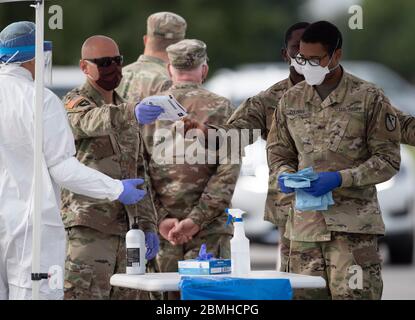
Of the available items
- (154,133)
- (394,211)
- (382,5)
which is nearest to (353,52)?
(382,5)

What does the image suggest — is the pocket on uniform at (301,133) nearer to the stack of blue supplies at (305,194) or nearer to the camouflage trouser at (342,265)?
the stack of blue supplies at (305,194)

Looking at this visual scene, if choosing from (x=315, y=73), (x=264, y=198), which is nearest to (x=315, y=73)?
(x=315, y=73)

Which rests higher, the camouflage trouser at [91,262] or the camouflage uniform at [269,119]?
the camouflage uniform at [269,119]

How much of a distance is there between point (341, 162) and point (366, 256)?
0.51 metres

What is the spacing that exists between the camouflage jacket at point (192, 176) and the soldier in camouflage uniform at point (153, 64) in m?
0.26

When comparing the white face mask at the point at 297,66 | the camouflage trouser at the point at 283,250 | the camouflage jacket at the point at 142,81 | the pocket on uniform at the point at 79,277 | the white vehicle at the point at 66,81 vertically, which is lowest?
the pocket on uniform at the point at 79,277

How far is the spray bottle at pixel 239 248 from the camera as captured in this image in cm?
771

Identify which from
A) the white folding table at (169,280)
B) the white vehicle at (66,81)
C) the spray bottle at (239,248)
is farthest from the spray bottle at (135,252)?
the white vehicle at (66,81)

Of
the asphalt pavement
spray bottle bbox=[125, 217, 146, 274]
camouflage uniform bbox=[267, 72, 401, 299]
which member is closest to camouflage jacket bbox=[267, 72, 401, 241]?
camouflage uniform bbox=[267, 72, 401, 299]

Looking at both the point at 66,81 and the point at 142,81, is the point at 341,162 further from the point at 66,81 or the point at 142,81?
the point at 66,81

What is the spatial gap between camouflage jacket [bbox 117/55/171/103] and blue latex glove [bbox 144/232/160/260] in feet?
3.71

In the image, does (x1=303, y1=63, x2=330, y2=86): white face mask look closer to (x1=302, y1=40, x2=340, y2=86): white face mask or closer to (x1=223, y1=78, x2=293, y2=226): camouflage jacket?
(x1=302, y1=40, x2=340, y2=86): white face mask
